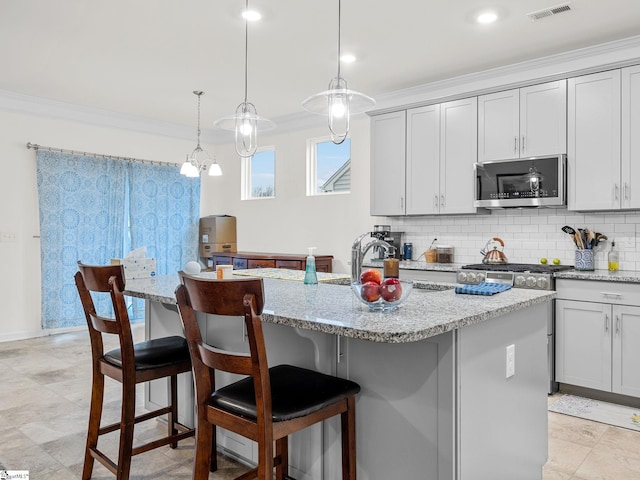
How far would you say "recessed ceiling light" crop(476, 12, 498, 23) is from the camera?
3.21 m

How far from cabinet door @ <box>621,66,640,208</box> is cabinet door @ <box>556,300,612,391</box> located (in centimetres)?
83

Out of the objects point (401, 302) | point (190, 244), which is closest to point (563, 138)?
point (401, 302)

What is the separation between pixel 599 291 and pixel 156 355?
2.93 meters

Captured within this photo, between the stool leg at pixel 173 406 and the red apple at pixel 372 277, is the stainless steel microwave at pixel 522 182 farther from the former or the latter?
the stool leg at pixel 173 406

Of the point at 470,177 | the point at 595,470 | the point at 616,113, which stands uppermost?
the point at 616,113

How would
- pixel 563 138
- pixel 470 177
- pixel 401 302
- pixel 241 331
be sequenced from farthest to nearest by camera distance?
pixel 470 177, pixel 563 138, pixel 241 331, pixel 401 302

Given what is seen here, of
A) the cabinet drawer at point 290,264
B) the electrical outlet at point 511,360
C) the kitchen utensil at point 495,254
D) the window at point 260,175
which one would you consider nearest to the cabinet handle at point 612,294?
the kitchen utensil at point 495,254

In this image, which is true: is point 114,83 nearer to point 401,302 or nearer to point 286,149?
point 286,149

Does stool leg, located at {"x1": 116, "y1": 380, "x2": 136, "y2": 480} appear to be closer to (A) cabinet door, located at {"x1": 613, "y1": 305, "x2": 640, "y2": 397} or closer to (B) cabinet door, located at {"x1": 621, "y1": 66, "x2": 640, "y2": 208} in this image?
(A) cabinet door, located at {"x1": 613, "y1": 305, "x2": 640, "y2": 397}

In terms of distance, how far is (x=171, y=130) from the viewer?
6.52 meters

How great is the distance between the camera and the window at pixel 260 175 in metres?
6.62

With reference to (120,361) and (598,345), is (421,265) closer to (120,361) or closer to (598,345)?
(598,345)

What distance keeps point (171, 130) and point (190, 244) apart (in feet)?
5.12

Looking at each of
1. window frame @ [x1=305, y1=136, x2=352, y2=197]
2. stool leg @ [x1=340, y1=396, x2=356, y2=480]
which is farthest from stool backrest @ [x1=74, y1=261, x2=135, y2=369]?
window frame @ [x1=305, y1=136, x2=352, y2=197]
